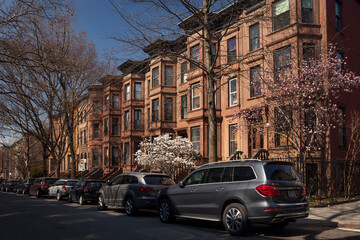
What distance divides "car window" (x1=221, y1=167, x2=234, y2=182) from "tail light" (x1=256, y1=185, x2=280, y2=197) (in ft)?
3.60

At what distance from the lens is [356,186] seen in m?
17.6

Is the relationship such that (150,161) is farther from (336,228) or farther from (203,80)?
(336,228)

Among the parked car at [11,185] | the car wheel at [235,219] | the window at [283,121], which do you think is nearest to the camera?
the car wheel at [235,219]

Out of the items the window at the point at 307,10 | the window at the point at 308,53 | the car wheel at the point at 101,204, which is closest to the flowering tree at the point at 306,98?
the window at the point at 308,53

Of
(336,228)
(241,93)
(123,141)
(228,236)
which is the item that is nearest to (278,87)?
(241,93)

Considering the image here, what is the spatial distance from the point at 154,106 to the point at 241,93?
1132cm

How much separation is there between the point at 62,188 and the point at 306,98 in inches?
617

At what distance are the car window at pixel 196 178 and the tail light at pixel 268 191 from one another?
7.40 ft

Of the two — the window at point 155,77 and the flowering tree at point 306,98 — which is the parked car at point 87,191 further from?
the window at point 155,77

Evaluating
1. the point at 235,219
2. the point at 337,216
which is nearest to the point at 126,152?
the point at 337,216

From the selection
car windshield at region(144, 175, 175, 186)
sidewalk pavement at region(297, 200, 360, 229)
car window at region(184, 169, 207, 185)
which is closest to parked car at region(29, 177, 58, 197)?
car windshield at region(144, 175, 175, 186)

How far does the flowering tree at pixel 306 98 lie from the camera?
55.4ft

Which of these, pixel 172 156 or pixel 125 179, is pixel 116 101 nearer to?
pixel 172 156

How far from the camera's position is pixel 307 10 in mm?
19578
